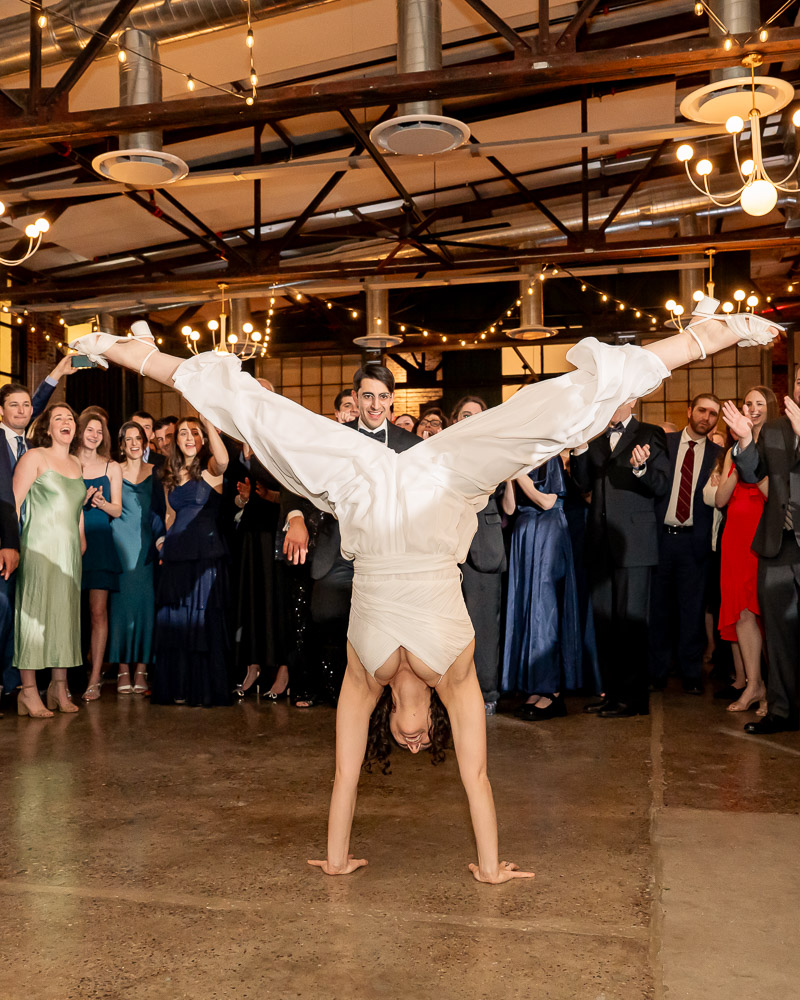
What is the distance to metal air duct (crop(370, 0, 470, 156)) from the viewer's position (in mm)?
5465

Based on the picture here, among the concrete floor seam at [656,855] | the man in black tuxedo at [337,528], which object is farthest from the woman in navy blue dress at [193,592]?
the concrete floor seam at [656,855]

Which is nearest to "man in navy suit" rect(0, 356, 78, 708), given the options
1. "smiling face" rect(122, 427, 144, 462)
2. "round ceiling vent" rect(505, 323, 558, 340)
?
"smiling face" rect(122, 427, 144, 462)

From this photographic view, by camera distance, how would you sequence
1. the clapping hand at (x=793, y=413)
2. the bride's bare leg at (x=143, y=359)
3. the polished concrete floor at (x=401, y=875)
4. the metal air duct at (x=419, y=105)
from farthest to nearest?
the metal air duct at (x=419, y=105) → the clapping hand at (x=793, y=413) → the bride's bare leg at (x=143, y=359) → the polished concrete floor at (x=401, y=875)

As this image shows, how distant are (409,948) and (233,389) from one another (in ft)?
5.04

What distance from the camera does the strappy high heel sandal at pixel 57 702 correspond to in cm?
512

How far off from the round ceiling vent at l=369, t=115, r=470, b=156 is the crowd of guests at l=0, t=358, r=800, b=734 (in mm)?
1638

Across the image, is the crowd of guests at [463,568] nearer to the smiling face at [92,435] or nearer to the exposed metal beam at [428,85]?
the smiling face at [92,435]

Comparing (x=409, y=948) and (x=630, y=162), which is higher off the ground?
(x=630, y=162)

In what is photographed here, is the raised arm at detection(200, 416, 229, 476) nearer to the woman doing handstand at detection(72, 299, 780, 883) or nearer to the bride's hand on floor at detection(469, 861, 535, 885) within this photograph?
the woman doing handstand at detection(72, 299, 780, 883)

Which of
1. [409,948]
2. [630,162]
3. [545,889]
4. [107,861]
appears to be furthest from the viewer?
[630,162]

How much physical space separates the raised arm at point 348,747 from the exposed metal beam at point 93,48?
4524mm

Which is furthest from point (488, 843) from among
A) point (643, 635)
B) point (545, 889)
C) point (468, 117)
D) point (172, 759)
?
point (468, 117)

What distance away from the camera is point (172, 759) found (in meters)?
4.13

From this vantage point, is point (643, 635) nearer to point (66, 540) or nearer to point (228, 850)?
point (228, 850)
